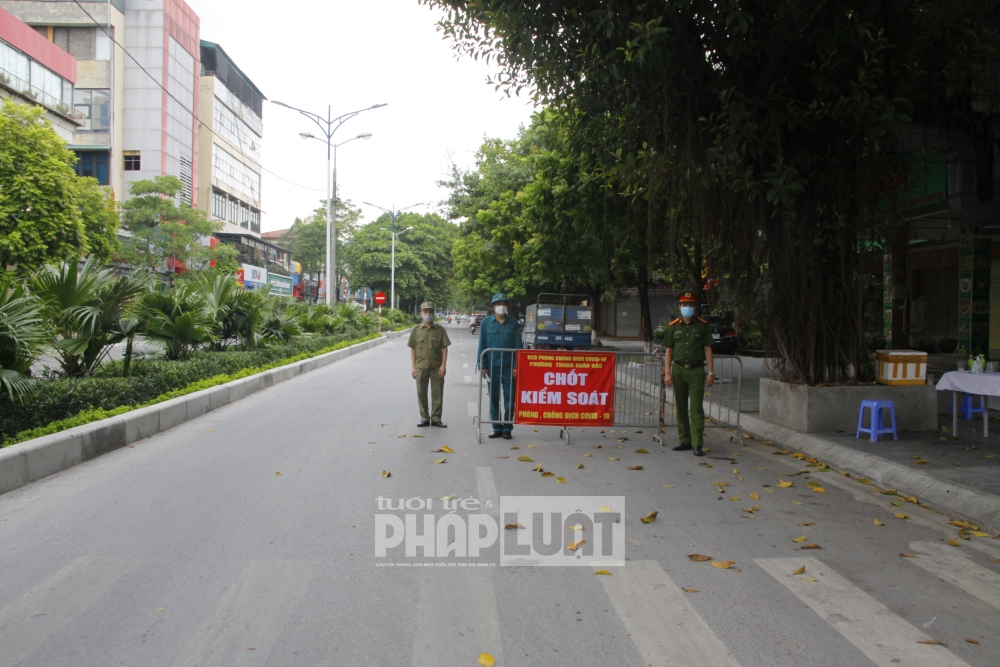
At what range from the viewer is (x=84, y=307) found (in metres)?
9.40

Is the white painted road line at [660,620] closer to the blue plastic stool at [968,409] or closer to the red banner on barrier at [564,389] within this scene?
the red banner on barrier at [564,389]

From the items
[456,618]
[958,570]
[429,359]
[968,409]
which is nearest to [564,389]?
[429,359]

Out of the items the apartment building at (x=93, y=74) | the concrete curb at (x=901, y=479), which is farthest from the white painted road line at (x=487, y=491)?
the apartment building at (x=93, y=74)

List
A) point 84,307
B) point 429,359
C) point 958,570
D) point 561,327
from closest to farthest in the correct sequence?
point 958,570 < point 84,307 < point 429,359 < point 561,327

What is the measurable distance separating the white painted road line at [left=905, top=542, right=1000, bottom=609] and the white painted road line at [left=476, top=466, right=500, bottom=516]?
9.84ft

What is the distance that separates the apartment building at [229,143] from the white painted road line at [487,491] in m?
49.6

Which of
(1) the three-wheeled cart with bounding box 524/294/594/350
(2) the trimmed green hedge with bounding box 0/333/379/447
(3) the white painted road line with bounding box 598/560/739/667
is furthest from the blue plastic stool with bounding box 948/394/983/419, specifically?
(1) the three-wheeled cart with bounding box 524/294/594/350

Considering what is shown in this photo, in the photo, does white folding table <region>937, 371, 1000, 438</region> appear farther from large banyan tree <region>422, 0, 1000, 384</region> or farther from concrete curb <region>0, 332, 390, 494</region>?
concrete curb <region>0, 332, 390, 494</region>

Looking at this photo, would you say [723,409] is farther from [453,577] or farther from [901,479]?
[453,577]

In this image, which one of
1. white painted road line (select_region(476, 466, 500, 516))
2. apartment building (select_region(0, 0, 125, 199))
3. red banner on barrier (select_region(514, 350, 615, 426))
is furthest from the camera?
apartment building (select_region(0, 0, 125, 199))

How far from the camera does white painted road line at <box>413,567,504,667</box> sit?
3.34 meters

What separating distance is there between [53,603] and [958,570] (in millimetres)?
5513

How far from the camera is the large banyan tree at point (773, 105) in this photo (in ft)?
26.5

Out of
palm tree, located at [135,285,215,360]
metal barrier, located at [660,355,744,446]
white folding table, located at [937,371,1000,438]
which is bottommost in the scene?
metal barrier, located at [660,355,744,446]
